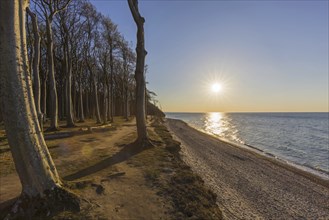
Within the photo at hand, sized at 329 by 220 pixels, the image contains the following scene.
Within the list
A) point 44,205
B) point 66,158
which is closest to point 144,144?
point 66,158

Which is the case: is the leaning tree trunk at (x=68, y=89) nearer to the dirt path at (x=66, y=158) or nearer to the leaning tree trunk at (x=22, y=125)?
→ the dirt path at (x=66, y=158)

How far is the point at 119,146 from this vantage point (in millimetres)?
13656

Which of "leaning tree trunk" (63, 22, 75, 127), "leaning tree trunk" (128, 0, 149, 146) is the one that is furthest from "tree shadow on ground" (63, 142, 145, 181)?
"leaning tree trunk" (63, 22, 75, 127)

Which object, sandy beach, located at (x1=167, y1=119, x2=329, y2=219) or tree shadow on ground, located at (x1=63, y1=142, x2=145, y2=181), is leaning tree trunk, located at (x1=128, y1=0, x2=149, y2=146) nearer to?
tree shadow on ground, located at (x1=63, y1=142, x2=145, y2=181)

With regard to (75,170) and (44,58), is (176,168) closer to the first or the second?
(75,170)

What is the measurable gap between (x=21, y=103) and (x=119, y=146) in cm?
892

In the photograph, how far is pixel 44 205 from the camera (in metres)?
5.04

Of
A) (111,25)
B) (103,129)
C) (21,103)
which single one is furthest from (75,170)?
(111,25)

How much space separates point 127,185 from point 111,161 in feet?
10.2

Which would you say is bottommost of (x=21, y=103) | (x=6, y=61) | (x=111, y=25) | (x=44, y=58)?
(x=21, y=103)

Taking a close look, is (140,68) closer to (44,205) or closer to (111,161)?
(111,161)

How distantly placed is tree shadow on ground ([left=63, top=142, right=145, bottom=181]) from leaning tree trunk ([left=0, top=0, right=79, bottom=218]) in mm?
2576

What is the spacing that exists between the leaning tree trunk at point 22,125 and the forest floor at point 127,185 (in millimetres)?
566

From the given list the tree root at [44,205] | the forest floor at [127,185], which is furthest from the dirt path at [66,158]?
the tree root at [44,205]
